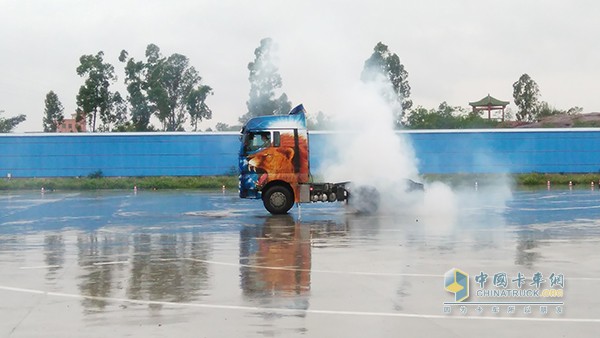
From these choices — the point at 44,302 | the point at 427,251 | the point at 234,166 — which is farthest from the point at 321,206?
the point at 234,166

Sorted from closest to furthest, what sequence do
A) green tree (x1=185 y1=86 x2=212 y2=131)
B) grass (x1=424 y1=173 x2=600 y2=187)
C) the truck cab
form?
the truck cab < grass (x1=424 y1=173 x2=600 y2=187) < green tree (x1=185 y1=86 x2=212 y2=131)

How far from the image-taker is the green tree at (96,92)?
69188 mm

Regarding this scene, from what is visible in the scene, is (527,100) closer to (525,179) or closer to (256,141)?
(525,179)

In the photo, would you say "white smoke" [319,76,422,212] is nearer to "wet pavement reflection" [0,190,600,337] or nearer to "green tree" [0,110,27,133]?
"wet pavement reflection" [0,190,600,337]

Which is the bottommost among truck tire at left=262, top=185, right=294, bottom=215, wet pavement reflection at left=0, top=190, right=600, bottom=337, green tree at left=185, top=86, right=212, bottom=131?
wet pavement reflection at left=0, top=190, right=600, bottom=337

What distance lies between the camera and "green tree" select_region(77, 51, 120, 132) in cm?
6919

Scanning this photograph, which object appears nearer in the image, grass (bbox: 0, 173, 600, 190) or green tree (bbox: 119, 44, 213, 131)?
grass (bbox: 0, 173, 600, 190)

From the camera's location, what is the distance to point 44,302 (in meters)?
10.8

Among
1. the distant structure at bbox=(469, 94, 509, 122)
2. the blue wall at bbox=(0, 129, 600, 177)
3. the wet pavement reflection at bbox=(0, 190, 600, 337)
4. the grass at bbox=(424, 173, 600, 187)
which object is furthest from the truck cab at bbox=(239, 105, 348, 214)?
the distant structure at bbox=(469, 94, 509, 122)

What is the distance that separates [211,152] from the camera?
5769cm

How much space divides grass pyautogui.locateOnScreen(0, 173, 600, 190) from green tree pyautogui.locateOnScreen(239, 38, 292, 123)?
260 inches

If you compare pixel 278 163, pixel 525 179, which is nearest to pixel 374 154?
pixel 278 163

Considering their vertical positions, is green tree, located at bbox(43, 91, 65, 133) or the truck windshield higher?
green tree, located at bbox(43, 91, 65, 133)

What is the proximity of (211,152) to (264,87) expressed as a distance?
249 inches
